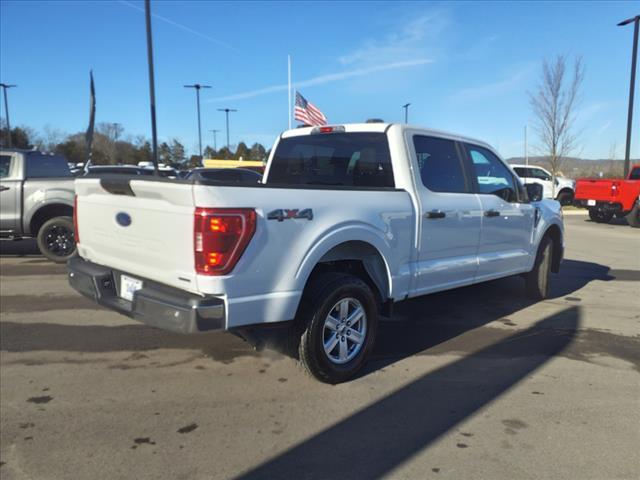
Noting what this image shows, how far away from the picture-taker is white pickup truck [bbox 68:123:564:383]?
A: 10.1 feet

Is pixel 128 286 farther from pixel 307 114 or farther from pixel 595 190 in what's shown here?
pixel 595 190

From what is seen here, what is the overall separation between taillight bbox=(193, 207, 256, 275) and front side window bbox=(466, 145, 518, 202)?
3037mm

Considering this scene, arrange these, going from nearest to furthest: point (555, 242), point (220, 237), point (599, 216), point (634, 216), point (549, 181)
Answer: point (220, 237) → point (555, 242) → point (634, 216) → point (599, 216) → point (549, 181)

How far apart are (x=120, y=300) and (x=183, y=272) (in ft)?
2.60

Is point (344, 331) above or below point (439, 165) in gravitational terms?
below

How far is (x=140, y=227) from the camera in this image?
3457mm

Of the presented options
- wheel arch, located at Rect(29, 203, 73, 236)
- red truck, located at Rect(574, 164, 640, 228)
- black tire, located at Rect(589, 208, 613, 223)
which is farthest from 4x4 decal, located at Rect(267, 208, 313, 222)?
black tire, located at Rect(589, 208, 613, 223)

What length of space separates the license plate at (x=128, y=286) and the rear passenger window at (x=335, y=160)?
1902 mm

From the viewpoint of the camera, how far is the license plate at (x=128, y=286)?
138 inches

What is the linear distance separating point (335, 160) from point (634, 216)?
14.7 metres

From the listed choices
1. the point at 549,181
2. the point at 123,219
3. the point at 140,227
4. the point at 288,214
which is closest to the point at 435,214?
the point at 288,214

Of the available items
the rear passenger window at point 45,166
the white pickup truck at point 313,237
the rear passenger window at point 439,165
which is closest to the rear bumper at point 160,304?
the white pickup truck at point 313,237

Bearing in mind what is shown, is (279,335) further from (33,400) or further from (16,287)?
(16,287)

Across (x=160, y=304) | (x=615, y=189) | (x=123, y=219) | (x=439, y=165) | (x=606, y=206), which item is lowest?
(x=160, y=304)
